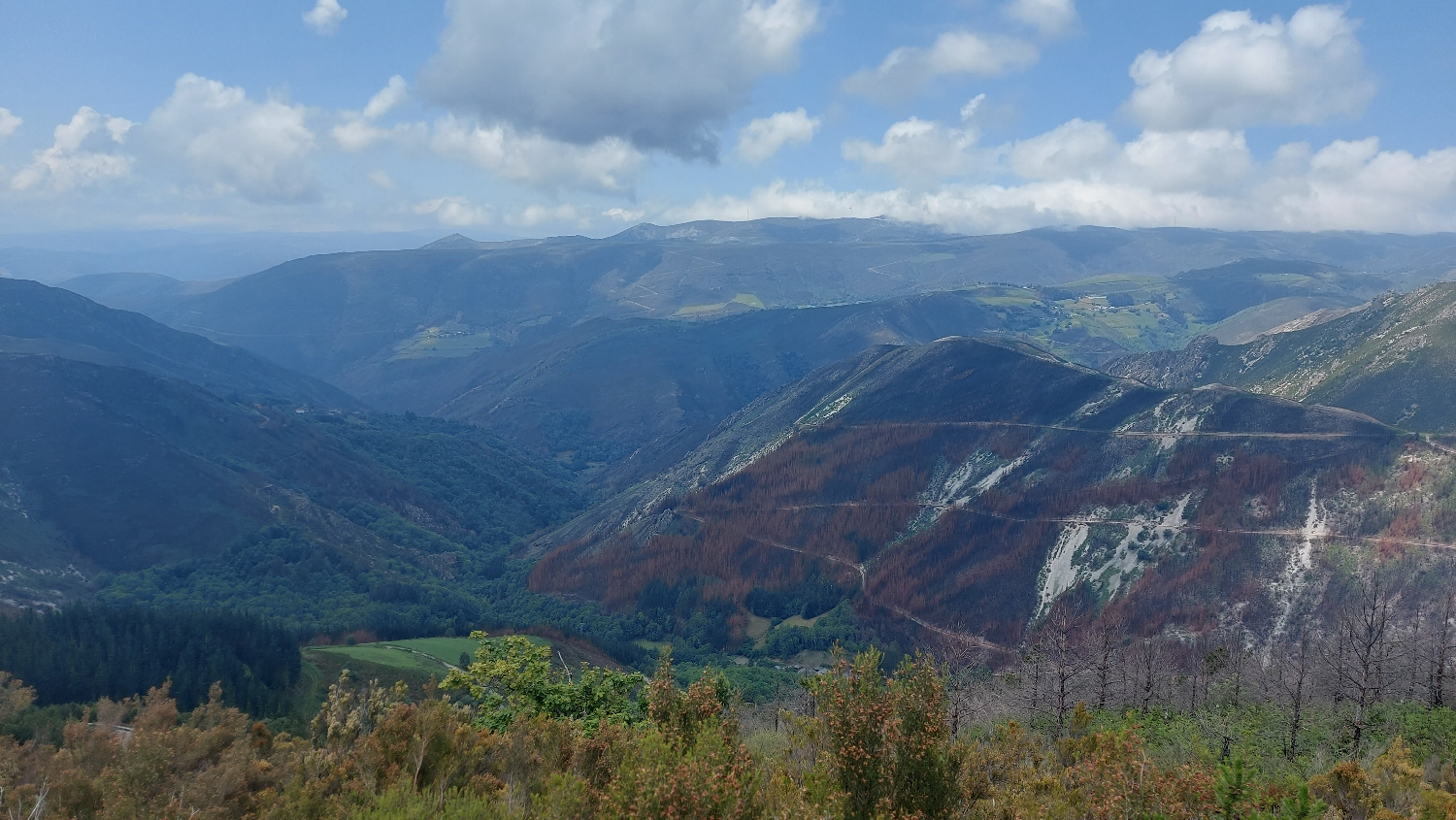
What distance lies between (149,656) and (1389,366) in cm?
20485

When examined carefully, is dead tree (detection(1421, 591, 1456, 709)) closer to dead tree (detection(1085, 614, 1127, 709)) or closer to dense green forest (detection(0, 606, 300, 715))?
dead tree (detection(1085, 614, 1127, 709))

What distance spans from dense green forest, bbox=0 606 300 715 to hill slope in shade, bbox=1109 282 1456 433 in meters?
175

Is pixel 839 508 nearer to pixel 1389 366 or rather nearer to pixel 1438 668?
pixel 1438 668

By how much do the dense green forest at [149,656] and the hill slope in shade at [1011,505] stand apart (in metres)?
61.5

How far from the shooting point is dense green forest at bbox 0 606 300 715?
7038 cm

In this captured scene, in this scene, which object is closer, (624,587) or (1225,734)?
(1225,734)

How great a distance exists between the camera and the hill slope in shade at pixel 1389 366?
150 metres

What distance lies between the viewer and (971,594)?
360ft

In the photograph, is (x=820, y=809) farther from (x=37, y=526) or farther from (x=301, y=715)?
(x=37, y=526)

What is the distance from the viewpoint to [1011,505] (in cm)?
12169

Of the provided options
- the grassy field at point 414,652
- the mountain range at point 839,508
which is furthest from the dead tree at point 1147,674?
Answer: the grassy field at point 414,652

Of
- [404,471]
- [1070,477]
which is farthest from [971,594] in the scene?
[404,471]

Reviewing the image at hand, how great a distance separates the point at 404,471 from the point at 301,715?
454ft

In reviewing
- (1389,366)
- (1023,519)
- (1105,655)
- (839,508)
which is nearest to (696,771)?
(1105,655)
